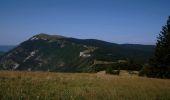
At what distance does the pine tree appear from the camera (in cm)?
5456

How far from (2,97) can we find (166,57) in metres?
48.3

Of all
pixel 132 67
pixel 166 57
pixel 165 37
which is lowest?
pixel 132 67

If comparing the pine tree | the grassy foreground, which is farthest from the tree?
the grassy foreground

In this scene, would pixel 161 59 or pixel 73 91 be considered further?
pixel 161 59

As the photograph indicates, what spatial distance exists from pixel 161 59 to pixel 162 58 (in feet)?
1.16

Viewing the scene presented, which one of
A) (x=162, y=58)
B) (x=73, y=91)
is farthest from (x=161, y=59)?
(x=73, y=91)

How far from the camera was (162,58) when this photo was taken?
181 feet

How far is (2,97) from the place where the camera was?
1016 cm

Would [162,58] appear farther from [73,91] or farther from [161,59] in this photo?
[73,91]

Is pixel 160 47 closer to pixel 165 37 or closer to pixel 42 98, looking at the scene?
pixel 165 37

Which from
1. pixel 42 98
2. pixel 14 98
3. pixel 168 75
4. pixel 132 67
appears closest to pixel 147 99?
pixel 42 98

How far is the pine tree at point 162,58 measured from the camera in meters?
54.6

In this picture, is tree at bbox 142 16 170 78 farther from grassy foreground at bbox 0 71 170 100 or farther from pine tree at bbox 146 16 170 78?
grassy foreground at bbox 0 71 170 100

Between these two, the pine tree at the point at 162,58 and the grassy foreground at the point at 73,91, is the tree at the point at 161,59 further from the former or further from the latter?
the grassy foreground at the point at 73,91
